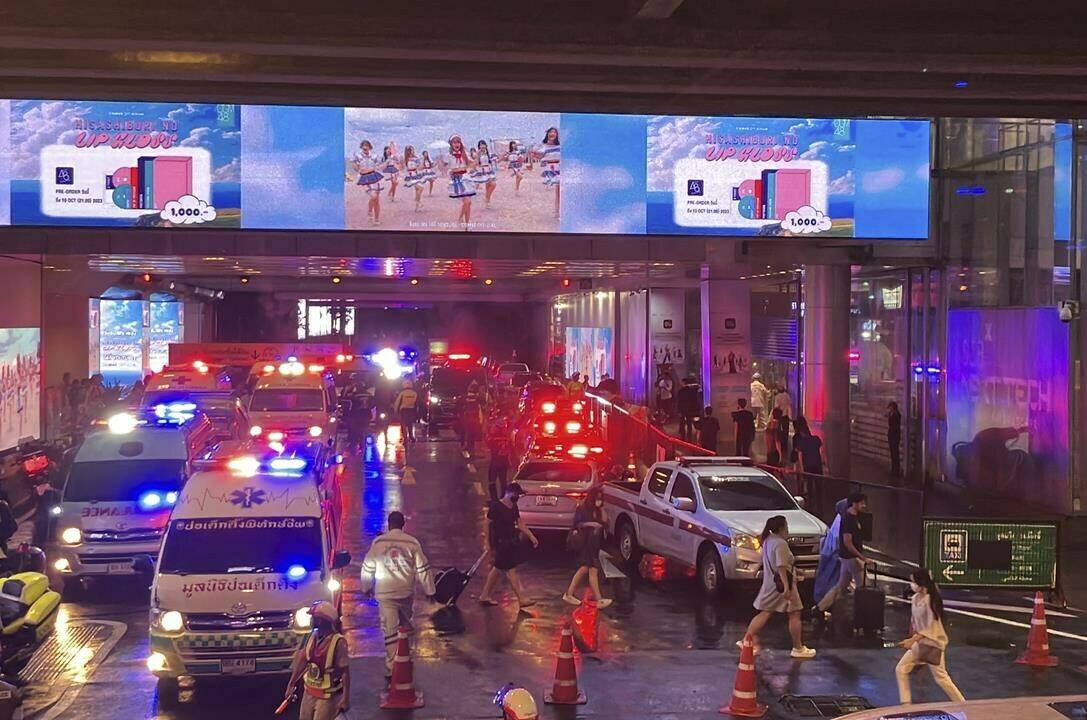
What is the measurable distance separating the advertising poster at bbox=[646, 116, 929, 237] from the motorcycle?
16.1 metres

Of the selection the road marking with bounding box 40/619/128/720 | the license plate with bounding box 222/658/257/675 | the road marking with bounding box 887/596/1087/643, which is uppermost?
the license plate with bounding box 222/658/257/675

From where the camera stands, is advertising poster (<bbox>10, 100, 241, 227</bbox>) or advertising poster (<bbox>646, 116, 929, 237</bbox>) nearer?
advertising poster (<bbox>10, 100, 241, 227</bbox>)

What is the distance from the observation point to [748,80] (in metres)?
13.4

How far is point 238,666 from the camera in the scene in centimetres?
1127

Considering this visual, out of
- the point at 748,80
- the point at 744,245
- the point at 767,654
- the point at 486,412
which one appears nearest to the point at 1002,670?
the point at 767,654

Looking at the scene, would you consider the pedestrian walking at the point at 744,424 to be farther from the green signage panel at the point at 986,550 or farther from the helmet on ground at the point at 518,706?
the helmet on ground at the point at 518,706

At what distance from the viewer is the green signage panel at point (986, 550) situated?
1586cm

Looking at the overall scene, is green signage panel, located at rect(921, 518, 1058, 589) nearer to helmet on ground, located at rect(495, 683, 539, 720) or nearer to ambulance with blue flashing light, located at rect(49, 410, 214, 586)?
helmet on ground, located at rect(495, 683, 539, 720)

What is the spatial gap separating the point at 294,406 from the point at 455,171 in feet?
23.3

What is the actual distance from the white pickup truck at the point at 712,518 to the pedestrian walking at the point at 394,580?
16.8 feet

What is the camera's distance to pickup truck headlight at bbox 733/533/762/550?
16.1 m

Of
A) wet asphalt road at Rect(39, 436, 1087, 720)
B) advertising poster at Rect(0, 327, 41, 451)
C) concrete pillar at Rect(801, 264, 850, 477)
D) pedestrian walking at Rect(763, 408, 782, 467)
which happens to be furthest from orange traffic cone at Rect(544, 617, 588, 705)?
advertising poster at Rect(0, 327, 41, 451)

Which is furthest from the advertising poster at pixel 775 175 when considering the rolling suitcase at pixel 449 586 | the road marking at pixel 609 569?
the rolling suitcase at pixel 449 586

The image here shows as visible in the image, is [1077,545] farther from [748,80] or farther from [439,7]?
[439,7]
